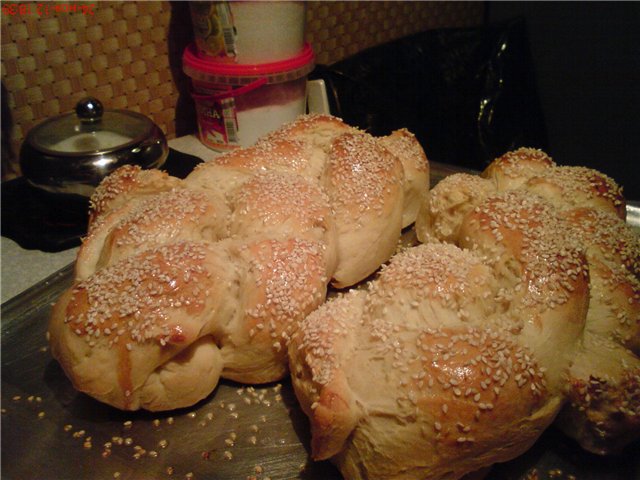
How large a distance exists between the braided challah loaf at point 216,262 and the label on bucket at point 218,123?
59 centimetres

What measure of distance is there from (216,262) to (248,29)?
3.33ft

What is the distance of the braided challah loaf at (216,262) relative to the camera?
0.95 m

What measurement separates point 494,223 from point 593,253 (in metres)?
0.22

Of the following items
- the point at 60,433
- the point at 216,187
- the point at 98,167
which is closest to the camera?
the point at 60,433

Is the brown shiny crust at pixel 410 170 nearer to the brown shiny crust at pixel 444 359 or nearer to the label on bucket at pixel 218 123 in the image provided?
the brown shiny crust at pixel 444 359

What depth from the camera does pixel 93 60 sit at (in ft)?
5.87

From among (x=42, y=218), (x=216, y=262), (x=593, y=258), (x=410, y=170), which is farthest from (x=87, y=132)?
(x=593, y=258)

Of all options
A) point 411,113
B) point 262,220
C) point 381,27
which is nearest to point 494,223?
point 262,220

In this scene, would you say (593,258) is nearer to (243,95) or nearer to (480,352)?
(480,352)

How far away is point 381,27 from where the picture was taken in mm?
2660

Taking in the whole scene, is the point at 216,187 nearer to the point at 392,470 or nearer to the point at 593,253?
the point at 392,470

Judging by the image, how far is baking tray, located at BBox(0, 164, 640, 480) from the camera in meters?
0.92

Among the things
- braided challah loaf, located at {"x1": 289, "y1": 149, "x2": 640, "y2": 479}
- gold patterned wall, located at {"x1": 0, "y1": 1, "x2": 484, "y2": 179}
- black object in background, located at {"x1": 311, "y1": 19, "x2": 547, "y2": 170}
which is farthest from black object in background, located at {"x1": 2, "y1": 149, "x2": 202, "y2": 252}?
black object in background, located at {"x1": 311, "y1": 19, "x2": 547, "y2": 170}

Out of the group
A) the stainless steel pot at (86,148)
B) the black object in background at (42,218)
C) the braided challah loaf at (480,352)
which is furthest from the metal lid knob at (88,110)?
the braided challah loaf at (480,352)
